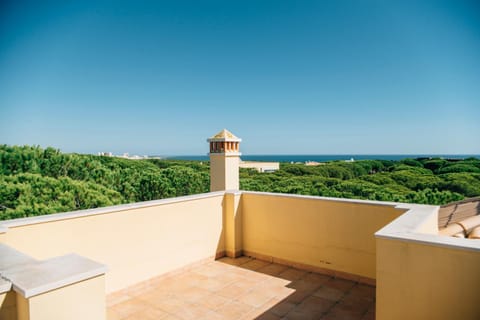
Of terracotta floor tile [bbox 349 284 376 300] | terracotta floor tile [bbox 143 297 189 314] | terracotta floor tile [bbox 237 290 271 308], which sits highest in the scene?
terracotta floor tile [bbox 349 284 376 300]

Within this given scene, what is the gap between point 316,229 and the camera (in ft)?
15.5

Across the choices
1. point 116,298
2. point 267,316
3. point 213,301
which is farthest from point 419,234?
point 116,298

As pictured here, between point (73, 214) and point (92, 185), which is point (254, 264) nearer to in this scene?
point (73, 214)

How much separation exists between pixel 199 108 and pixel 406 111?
18.4 metres

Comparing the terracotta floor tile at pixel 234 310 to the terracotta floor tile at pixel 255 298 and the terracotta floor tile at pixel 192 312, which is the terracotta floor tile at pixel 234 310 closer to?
the terracotta floor tile at pixel 255 298

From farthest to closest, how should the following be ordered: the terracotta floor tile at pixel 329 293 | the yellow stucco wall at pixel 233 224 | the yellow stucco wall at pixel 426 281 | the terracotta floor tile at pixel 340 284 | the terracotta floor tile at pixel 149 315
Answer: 1. the yellow stucco wall at pixel 233 224
2. the terracotta floor tile at pixel 340 284
3. the terracotta floor tile at pixel 329 293
4. the terracotta floor tile at pixel 149 315
5. the yellow stucco wall at pixel 426 281

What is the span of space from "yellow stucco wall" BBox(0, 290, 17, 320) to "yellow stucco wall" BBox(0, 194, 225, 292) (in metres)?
1.81

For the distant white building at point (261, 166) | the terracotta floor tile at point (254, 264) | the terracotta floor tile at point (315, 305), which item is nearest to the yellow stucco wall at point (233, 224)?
the terracotta floor tile at point (254, 264)

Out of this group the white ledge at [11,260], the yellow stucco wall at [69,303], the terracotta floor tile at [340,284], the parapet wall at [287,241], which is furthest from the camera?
the terracotta floor tile at [340,284]

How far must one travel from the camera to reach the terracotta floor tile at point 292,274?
4609 mm

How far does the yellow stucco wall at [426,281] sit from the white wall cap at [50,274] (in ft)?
6.80

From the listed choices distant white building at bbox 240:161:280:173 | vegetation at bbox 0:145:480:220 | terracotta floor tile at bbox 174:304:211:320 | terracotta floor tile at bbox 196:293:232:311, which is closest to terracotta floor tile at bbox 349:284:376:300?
terracotta floor tile at bbox 196:293:232:311

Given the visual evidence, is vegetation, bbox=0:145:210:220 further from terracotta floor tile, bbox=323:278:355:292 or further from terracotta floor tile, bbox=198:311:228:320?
terracotta floor tile, bbox=323:278:355:292

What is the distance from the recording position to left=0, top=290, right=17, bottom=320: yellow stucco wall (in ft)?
4.91
